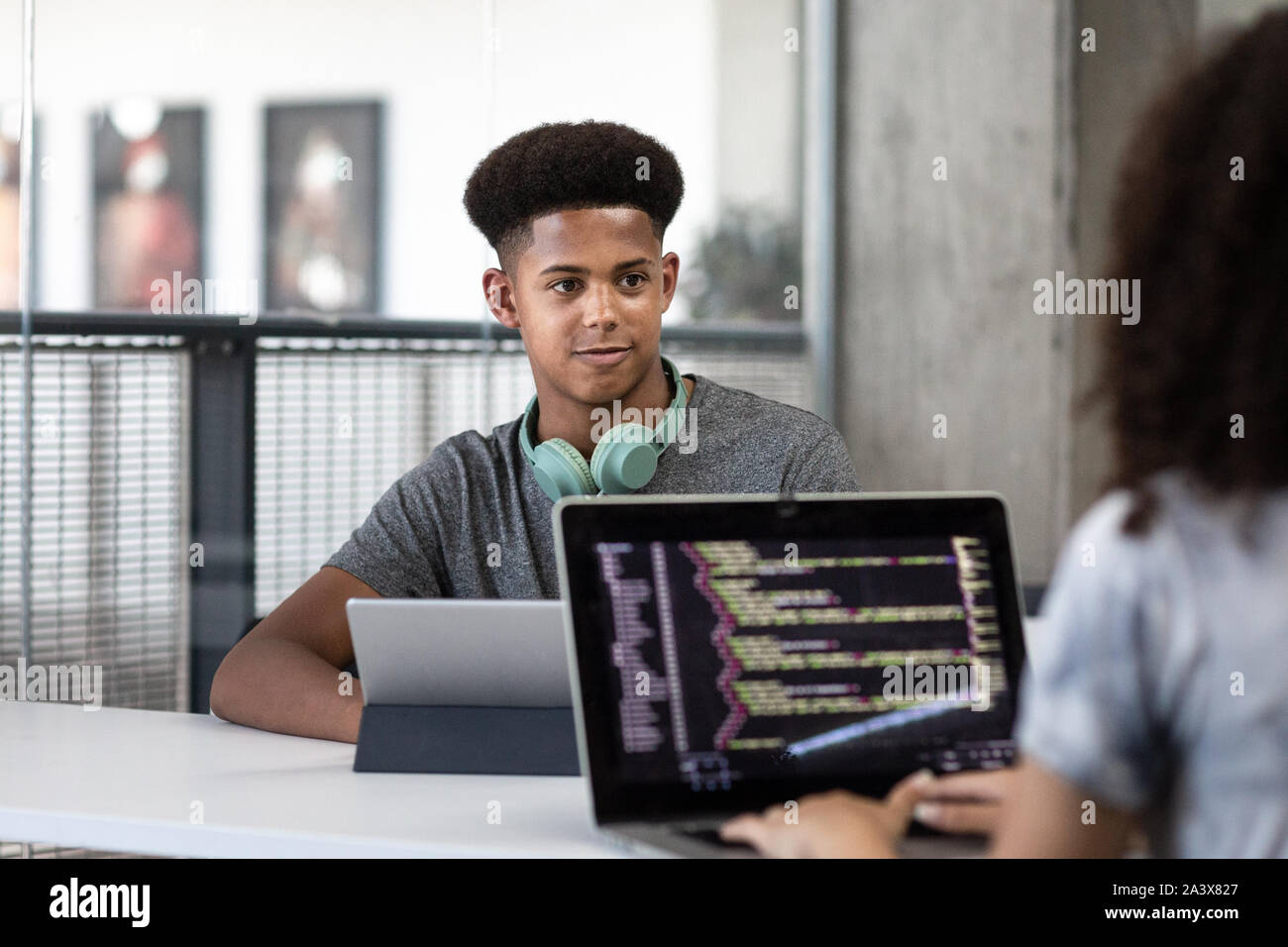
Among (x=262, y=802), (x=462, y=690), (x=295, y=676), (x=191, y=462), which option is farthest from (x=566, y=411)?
(x=191, y=462)

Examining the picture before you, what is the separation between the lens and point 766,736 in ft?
3.52

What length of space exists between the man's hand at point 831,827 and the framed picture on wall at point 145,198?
8.18ft

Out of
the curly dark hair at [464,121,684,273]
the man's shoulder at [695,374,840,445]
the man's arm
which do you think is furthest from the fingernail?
the curly dark hair at [464,121,684,273]

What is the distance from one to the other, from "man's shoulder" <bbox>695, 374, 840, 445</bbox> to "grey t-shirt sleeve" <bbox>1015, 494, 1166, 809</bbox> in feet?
3.83

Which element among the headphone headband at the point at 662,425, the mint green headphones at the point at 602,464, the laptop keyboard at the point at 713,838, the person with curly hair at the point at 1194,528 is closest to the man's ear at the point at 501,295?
the headphone headband at the point at 662,425

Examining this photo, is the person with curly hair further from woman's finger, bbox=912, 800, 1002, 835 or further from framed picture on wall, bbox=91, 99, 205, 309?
framed picture on wall, bbox=91, 99, 205, 309

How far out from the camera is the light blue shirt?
0.70 m

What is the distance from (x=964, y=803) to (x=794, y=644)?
0.59 ft

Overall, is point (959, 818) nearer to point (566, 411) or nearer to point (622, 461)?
point (622, 461)

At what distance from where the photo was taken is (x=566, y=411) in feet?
6.22
